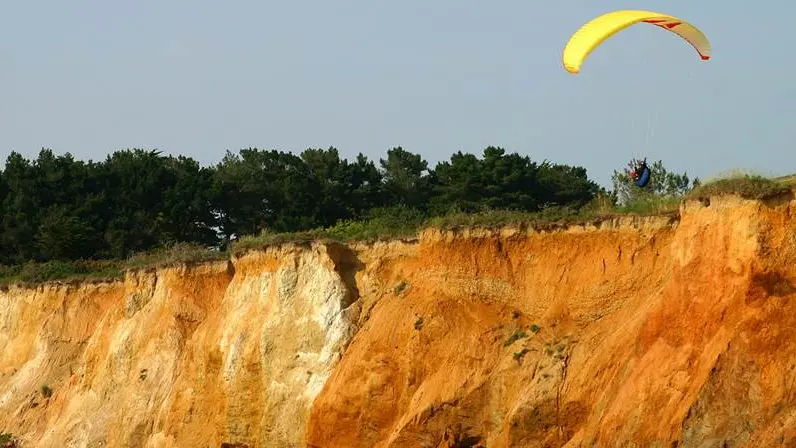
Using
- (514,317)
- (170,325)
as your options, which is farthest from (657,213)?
(170,325)

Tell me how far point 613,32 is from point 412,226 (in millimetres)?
9189

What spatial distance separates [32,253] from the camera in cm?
6216

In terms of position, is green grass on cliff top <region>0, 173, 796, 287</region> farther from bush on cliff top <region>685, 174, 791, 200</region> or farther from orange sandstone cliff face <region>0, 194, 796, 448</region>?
orange sandstone cliff face <region>0, 194, 796, 448</region>

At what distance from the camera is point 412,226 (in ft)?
123

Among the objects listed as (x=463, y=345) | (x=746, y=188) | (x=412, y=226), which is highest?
(x=746, y=188)

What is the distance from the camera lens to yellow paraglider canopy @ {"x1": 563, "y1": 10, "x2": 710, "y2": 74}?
30109 millimetres

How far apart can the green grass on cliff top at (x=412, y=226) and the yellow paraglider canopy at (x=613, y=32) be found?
127 inches

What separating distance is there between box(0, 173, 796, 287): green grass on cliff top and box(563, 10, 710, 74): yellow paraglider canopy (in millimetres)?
3232

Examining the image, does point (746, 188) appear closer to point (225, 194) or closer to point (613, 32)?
point (613, 32)

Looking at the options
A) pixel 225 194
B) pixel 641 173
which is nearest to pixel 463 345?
pixel 641 173

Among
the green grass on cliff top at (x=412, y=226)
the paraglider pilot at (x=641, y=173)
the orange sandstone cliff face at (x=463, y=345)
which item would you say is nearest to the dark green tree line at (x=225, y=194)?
the green grass on cliff top at (x=412, y=226)

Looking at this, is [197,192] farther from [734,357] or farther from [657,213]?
[734,357]

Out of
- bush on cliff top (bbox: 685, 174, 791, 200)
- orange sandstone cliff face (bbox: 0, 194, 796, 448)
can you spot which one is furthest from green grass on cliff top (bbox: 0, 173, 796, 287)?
orange sandstone cliff face (bbox: 0, 194, 796, 448)

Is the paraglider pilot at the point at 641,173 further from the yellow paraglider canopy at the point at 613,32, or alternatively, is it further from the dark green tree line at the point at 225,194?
the dark green tree line at the point at 225,194
